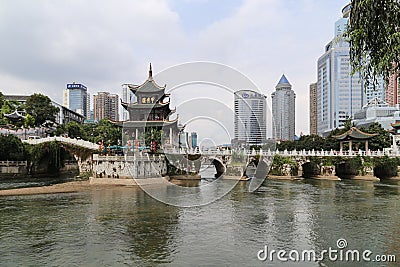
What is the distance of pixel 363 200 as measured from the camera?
25125mm

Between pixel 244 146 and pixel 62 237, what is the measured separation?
29.9 metres

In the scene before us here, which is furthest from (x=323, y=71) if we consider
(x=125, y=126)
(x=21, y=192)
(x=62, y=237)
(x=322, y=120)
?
(x=62, y=237)

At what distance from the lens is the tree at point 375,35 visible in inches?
347

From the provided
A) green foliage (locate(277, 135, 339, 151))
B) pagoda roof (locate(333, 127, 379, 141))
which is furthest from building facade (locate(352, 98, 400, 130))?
pagoda roof (locate(333, 127, 379, 141))

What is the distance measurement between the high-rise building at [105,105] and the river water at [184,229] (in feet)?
369

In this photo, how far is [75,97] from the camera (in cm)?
14538

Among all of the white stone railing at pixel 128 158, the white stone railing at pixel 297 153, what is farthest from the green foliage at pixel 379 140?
the white stone railing at pixel 128 158

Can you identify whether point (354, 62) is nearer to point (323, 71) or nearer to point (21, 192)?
point (21, 192)

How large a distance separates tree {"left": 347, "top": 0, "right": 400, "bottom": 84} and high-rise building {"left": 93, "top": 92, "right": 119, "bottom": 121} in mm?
130456

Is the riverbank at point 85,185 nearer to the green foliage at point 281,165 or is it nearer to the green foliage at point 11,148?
the green foliage at point 11,148

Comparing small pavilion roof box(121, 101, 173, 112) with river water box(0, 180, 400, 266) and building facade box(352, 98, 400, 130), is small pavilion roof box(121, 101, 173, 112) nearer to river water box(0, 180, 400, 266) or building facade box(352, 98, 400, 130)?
river water box(0, 180, 400, 266)

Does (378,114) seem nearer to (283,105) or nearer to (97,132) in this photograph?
(283,105)

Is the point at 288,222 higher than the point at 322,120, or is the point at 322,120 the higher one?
the point at 322,120

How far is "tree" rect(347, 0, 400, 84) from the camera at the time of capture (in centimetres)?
880
